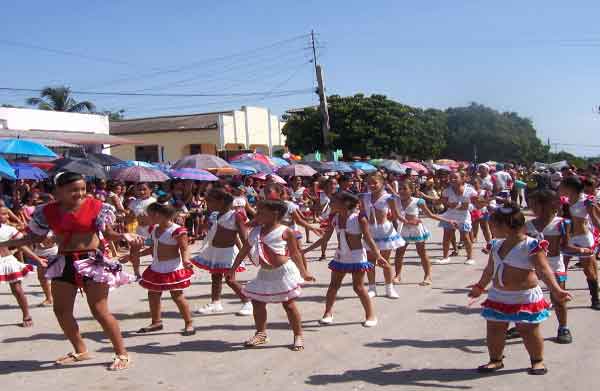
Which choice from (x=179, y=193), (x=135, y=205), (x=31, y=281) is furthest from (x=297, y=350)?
(x=179, y=193)

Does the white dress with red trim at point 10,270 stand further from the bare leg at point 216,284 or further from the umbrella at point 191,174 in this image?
the umbrella at point 191,174

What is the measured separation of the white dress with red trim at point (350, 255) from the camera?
7066mm

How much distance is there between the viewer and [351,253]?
23.5 feet

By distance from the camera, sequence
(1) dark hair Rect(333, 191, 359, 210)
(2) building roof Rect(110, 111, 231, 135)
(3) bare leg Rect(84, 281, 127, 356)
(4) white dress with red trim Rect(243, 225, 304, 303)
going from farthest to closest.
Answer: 1. (2) building roof Rect(110, 111, 231, 135)
2. (1) dark hair Rect(333, 191, 359, 210)
3. (4) white dress with red trim Rect(243, 225, 304, 303)
4. (3) bare leg Rect(84, 281, 127, 356)

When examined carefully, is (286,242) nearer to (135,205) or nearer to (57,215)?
(57,215)

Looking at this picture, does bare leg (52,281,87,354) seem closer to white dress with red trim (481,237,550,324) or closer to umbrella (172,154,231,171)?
white dress with red trim (481,237,550,324)

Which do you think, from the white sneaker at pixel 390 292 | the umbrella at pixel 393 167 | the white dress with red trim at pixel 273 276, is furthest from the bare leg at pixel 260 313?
the umbrella at pixel 393 167

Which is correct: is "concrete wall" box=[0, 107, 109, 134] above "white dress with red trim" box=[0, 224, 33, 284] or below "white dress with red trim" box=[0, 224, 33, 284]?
above

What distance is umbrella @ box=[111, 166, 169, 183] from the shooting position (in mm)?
14836

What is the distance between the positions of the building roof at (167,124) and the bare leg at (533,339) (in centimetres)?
3518

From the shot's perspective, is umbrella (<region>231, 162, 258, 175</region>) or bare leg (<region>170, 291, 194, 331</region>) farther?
umbrella (<region>231, 162, 258, 175</region>)

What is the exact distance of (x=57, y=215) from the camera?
5316 mm

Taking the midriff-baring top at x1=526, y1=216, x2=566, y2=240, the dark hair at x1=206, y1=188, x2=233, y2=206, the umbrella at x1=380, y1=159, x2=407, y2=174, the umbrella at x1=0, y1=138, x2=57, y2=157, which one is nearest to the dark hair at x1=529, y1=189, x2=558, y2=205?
the midriff-baring top at x1=526, y1=216, x2=566, y2=240

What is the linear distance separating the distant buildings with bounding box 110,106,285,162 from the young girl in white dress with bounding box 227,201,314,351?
33561 mm
